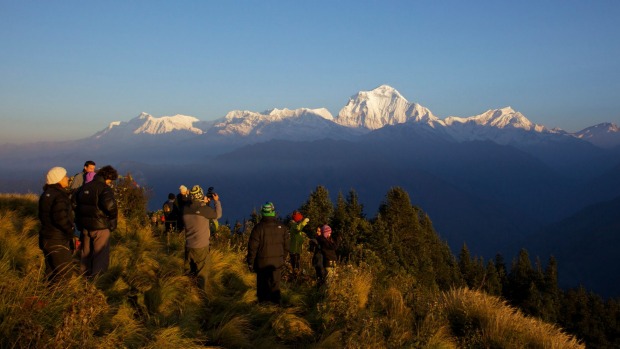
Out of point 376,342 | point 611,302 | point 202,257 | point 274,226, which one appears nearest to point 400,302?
point 376,342

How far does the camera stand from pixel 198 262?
25.2 feet

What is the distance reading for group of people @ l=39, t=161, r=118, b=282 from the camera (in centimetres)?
607

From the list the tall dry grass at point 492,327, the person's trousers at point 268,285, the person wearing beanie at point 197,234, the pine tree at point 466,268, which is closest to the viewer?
the tall dry grass at point 492,327

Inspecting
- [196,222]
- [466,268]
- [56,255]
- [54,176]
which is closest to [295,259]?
[196,222]

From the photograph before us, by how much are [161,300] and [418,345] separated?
3.77m

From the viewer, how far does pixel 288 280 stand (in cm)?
915

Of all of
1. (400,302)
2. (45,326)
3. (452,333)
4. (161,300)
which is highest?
(45,326)

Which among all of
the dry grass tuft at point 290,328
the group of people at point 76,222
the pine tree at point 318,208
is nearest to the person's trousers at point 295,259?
the dry grass tuft at point 290,328

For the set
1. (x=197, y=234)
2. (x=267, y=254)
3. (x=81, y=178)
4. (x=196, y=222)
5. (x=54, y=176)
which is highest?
(x=54, y=176)

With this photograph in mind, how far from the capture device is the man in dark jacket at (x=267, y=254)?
7359 mm

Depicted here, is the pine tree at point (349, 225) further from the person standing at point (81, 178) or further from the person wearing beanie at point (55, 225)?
the person wearing beanie at point (55, 225)

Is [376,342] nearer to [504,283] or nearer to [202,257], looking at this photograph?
[202,257]

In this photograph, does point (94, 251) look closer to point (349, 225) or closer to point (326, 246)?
point (326, 246)

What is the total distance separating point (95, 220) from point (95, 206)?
0.23 m
